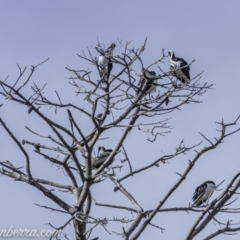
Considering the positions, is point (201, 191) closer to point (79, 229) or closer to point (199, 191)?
point (199, 191)

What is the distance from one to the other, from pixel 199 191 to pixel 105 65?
2.22 meters

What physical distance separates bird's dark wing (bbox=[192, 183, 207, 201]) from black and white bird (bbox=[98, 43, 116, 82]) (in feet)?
6.86

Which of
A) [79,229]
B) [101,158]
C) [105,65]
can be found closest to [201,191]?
[101,158]

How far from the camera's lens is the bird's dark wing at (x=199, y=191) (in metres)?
10.3

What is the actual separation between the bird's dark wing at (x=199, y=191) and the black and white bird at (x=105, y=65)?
6.86ft

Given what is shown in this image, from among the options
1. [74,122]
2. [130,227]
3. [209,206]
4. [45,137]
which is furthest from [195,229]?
[45,137]

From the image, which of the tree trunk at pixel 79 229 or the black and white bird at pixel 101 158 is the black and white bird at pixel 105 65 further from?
the tree trunk at pixel 79 229

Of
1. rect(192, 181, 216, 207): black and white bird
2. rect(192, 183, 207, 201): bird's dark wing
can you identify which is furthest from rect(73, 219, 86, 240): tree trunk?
rect(192, 183, 207, 201): bird's dark wing

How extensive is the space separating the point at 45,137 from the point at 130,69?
1328 millimetres

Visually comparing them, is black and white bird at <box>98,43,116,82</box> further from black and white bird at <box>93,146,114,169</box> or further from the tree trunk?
the tree trunk

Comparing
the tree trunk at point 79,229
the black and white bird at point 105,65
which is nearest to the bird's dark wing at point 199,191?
the black and white bird at point 105,65

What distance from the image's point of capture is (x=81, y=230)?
7258 mm

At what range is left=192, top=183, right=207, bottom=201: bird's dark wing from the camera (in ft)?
33.8

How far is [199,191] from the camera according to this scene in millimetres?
10492
